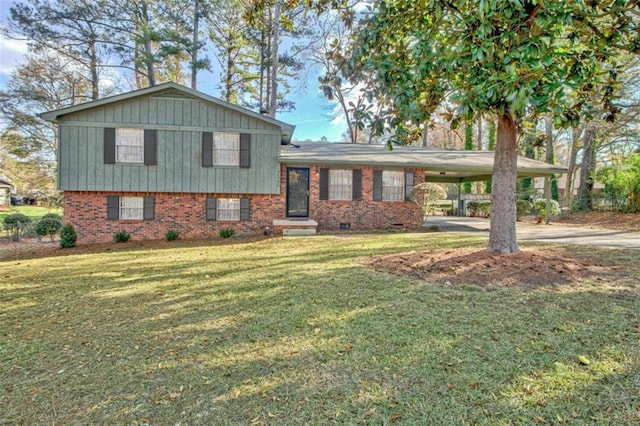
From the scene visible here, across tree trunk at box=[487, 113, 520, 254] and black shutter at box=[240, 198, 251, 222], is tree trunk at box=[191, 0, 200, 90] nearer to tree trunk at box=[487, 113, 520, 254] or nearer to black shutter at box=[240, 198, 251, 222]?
black shutter at box=[240, 198, 251, 222]

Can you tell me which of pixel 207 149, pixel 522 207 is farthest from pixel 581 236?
pixel 207 149

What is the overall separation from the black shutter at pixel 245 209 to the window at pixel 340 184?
3.03m

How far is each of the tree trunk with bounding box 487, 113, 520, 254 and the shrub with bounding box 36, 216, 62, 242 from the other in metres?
15.3

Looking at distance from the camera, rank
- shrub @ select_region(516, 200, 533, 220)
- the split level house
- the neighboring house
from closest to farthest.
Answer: the split level house, shrub @ select_region(516, 200, 533, 220), the neighboring house

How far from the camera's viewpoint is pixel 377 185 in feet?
43.1

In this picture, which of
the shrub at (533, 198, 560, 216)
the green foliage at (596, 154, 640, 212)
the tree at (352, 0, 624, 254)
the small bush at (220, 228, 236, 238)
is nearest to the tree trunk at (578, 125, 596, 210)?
the green foliage at (596, 154, 640, 212)

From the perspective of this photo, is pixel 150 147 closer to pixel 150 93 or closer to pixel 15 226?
pixel 150 93

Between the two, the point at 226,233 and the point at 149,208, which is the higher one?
the point at 149,208

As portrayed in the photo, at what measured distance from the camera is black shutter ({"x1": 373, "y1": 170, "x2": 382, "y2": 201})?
13117 mm

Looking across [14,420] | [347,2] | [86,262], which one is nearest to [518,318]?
[14,420]

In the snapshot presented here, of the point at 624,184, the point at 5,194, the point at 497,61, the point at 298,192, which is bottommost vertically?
the point at 298,192

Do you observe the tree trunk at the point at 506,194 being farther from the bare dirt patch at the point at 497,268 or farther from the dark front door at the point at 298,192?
the dark front door at the point at 298,192

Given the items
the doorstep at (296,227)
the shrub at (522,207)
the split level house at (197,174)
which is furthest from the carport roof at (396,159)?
the shrub at (522,207)

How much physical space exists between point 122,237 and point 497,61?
11552 millimetres
